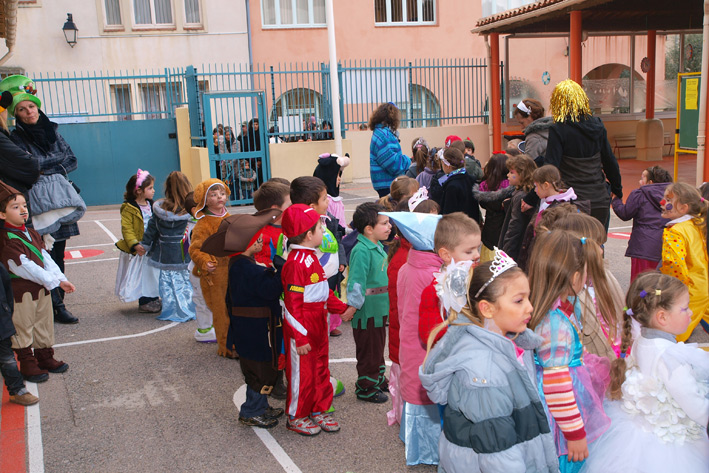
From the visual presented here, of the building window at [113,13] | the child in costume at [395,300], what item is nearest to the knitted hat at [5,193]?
the child in costume at [395,300]

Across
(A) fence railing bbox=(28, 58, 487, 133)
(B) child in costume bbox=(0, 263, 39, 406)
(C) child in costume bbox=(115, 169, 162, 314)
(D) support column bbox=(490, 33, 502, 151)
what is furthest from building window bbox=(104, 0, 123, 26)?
(B) child in costume bbox=(0, 263, 39, 406)

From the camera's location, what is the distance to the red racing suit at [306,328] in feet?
13.3

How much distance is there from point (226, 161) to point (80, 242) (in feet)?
14.3

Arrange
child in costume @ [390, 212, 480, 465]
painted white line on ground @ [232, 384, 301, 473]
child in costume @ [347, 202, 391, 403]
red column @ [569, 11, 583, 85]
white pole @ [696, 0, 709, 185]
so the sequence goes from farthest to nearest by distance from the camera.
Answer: red column @ [569, 11, 583, 85] → white pole @ [696, 0, 709, 185] → child in costume @ [347, 202, 391, 403] → painted white line on ground @ [232, 384, 301, 473] → child in costume @ [390, 212, 480, 465]

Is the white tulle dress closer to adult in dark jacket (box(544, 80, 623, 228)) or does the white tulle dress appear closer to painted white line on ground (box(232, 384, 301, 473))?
painted white line on ground (box(232, 384, 301, 473))

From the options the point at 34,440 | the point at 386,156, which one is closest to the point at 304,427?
the point at 34,440

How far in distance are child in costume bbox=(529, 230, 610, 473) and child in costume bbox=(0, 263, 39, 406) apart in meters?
3.53

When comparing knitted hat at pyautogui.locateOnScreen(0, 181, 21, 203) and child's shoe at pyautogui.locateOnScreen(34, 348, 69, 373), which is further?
child's shoe at pyautogui.locateOnScreen(34, 348, 69, 373)

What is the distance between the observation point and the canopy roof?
14070 mm

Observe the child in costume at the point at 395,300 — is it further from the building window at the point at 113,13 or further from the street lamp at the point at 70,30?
the building window at the point at 113,13

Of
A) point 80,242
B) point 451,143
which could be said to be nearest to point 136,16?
point 80,242

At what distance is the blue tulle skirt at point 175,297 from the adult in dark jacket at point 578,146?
3737 millimetres

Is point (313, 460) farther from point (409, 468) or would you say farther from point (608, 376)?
point (608, 376)

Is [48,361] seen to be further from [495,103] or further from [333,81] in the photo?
[495,103]
